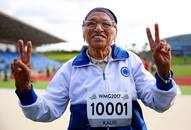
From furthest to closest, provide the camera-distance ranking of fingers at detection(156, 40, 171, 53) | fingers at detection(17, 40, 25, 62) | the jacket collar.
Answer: the jacket collar < fingers at detection(17, 40, 25, 62) < fingers at detection(156, 40, 171, 53)

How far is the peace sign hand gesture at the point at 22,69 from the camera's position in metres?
2.29

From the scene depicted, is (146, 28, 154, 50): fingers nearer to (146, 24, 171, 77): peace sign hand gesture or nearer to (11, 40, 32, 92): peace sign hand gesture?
(146, 24, 171, 77): peace sign hand gesture

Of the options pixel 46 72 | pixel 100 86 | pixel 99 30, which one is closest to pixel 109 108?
pixel 100 86

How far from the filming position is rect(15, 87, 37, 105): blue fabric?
238 centimetres

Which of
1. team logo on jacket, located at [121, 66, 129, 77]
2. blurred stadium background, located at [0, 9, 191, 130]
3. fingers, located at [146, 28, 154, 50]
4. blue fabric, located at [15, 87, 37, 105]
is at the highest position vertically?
fingers, located at [146, 28, 154, 50]

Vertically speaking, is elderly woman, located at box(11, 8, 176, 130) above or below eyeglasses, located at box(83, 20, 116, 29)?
below

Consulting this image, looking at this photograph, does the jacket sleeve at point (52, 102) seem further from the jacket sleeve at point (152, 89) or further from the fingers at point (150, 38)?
the fingers at point (150, 38)

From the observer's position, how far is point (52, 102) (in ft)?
8.46

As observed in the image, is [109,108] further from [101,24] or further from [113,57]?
[101,24]

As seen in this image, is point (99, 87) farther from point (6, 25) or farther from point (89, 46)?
point (6, 25)

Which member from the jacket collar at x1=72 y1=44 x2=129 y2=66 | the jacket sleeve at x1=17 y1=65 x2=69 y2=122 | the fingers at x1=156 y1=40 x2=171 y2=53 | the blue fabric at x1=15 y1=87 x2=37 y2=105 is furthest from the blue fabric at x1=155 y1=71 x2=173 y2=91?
the blue fabric at x1=15 y1=87 x2=37 y2=105

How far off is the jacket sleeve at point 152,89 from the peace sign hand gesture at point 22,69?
2.03 feet

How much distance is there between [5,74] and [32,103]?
22.1 metres

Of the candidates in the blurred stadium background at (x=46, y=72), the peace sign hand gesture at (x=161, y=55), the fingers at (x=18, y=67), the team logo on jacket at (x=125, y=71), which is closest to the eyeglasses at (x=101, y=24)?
the team logo on jacket at (x=125, y=71)
